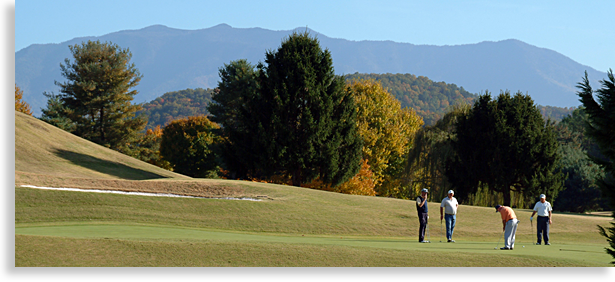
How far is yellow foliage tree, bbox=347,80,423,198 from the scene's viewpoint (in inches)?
2039

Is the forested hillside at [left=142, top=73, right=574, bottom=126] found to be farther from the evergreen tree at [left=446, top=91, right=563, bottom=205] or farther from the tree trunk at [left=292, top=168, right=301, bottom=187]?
the tree trunk at [left=292, top=168, right=301, bottom=187]

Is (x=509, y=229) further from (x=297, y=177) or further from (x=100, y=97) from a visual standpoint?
(x=100, y=97)

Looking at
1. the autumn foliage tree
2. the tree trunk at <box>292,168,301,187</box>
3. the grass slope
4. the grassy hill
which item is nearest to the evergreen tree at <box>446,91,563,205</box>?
the grassy hill

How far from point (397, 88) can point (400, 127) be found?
4968 inches

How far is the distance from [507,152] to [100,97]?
1701 inches

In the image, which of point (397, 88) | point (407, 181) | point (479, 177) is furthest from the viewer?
point (397, 88)

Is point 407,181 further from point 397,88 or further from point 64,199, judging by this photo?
point 397,88

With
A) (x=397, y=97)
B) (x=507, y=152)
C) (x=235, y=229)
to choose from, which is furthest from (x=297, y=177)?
(x=397, y=97)

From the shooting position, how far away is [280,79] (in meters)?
40.2

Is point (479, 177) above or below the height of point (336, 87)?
below

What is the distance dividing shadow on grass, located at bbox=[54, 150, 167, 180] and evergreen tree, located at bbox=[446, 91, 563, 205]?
25.1 metres
